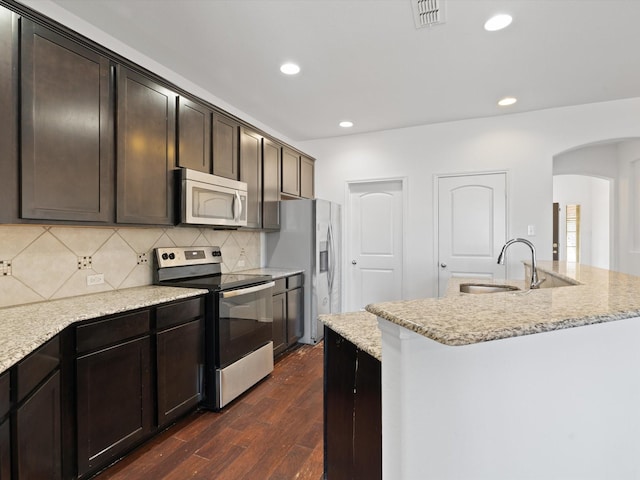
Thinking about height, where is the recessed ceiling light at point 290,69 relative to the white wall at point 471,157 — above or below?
above

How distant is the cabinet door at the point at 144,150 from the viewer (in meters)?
1.95

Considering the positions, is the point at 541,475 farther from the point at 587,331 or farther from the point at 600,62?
the point at 600,62

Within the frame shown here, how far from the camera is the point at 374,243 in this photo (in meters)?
4.29

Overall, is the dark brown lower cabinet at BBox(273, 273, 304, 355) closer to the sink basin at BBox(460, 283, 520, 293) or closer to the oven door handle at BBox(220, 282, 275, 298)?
the oven door handle at BBox(220, 282, 275, 298)

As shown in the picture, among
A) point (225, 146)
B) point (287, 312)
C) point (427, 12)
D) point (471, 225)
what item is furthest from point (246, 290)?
point (471, 225)

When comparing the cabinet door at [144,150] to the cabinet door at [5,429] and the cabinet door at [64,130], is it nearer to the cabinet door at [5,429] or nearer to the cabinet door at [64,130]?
the cabinet door at [64,130]

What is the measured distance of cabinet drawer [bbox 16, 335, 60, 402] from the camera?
1115 mm

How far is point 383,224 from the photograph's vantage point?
13.9 feet

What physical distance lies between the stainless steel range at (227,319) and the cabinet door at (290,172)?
124 cm

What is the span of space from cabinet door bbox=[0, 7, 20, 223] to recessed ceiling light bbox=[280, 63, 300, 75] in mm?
1607

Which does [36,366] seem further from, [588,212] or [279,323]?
[588,212]

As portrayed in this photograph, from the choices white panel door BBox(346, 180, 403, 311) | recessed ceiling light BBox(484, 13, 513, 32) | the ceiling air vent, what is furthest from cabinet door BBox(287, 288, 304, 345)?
recessed ceiling light BBox(484, 13, 513, 32)

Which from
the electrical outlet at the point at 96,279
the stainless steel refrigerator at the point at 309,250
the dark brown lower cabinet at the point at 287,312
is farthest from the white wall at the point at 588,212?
the electrical outlet at the point at 96,279

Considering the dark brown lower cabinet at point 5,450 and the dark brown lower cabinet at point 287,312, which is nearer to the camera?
the dark brown lower cabinet at point 5,450
